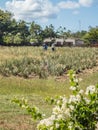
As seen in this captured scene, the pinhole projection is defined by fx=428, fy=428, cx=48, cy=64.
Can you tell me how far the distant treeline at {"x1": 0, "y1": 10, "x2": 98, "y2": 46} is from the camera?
83812 mm

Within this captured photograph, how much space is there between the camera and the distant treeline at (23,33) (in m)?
83.8

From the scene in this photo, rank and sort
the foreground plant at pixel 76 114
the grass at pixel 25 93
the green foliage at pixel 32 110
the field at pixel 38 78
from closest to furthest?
the foreground plant at pixel 76 114, the green foliage at pixel 32 110, the grass at pixel 25 93, the field at pixel 38 78

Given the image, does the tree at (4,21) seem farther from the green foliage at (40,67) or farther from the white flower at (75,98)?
the white flower at (75,98)

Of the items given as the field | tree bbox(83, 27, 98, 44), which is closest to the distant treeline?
tree bbox(83, 27, 98, 44)

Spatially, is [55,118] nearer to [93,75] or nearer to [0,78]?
[0,78]

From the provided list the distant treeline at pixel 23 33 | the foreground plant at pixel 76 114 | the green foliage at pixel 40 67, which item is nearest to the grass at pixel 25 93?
the green foliage at pixel 40 67

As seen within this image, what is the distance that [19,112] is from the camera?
42.1ft

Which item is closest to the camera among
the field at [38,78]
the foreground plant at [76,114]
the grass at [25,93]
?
the foreground plant at [76,114]

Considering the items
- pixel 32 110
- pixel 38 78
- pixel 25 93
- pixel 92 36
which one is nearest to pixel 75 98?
pixel 32 110

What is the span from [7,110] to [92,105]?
8505mm

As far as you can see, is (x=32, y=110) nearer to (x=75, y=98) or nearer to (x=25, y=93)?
(x=75, y=98)

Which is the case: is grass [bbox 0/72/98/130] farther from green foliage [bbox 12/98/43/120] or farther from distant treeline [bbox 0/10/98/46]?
distant treeline [bbox 0/10/98/46]

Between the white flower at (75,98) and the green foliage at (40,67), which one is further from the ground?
the white flower at (75,98)

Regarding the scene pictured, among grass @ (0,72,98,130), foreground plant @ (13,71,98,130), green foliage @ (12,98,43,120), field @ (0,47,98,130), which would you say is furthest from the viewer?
field @ (0,47,98,130)
